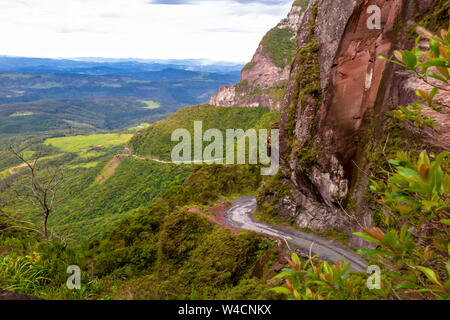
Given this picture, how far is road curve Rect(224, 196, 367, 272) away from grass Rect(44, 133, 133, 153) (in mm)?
149465

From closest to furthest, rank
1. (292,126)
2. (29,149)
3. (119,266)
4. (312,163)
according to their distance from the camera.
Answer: (119,266)
(312,163)
(292,126)
(29,149)

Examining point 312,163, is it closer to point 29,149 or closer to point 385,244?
point 385,244

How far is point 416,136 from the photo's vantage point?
42.8 feet

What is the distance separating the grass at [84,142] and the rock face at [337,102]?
6149 inches

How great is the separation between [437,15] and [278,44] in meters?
111

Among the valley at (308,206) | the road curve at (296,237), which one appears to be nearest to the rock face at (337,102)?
the valley at (308,206)

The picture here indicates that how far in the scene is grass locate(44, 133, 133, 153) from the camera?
164150 mm

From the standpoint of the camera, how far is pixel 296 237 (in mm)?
22219

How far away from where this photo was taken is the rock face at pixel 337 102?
16.8 meters

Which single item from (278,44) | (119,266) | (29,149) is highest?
(278,44)

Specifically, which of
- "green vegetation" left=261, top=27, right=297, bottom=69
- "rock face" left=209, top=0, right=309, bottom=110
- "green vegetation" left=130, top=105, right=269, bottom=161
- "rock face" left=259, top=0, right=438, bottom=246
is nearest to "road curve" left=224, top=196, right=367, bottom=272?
"rock face" left=259, top=0, right=438, bottom=246
